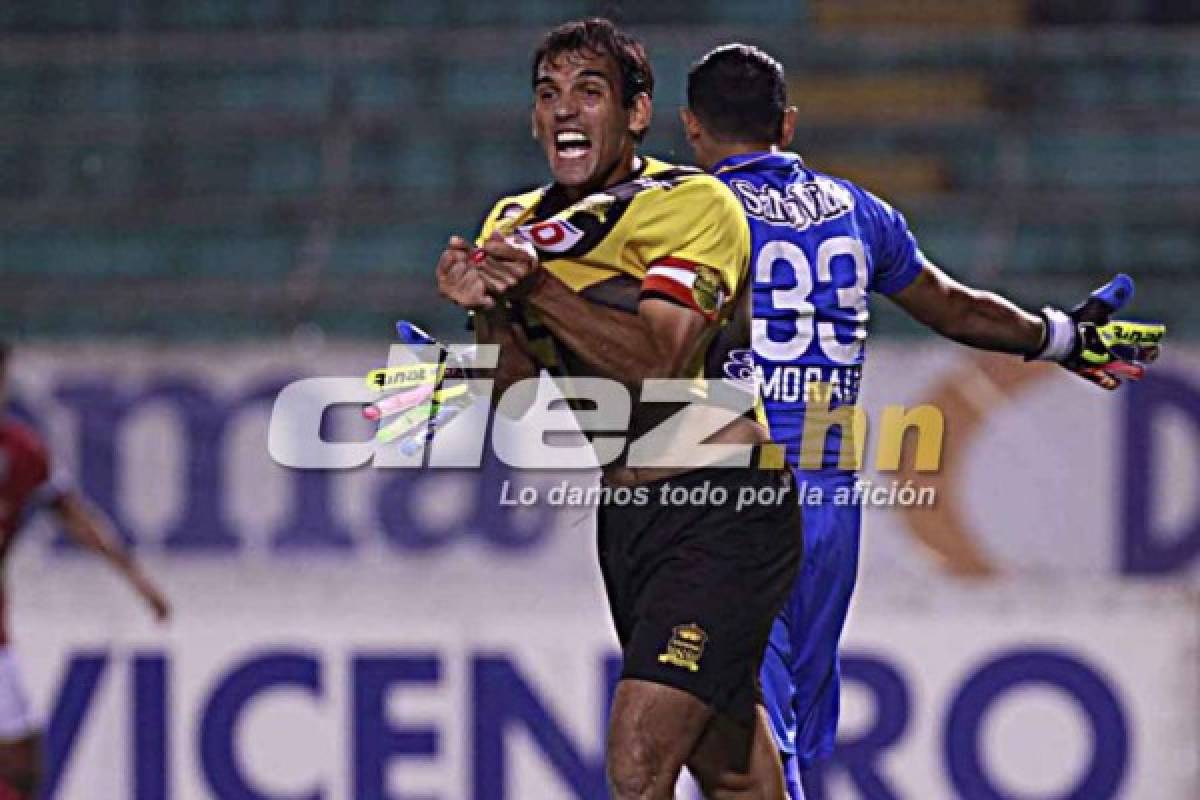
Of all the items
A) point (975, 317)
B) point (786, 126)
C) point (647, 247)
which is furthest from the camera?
point (975, 317)

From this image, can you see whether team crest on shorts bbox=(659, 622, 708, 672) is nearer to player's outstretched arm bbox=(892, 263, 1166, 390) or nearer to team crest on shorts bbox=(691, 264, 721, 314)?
team crest on shorts bbox=(691, 264, 721, 314)

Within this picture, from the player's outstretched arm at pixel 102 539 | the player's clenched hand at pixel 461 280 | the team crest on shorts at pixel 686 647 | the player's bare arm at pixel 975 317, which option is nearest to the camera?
the player's clenched hand at pixel 461 280

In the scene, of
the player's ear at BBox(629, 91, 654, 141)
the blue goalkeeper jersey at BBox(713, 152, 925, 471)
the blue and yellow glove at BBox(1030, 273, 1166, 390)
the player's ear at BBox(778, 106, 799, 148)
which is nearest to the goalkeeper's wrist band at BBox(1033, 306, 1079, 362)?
the blue and yellow glove at BBox(1030, 273, 1166, 390)

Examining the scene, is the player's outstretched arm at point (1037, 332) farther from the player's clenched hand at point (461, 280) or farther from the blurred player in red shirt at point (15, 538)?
the blurred player in red shirt at point (15, 538)

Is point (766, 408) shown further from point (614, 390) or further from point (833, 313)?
point (614, 390)

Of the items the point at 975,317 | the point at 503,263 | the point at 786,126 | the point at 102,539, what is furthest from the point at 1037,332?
the point at 102,539

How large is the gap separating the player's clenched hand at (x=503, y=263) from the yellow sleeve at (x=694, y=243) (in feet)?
0.92

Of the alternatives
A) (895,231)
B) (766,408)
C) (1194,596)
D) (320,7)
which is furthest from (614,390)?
(320,7)

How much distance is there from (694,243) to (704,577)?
65 cm

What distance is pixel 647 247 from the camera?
4.04 metres

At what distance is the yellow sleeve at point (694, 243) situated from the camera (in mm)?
3914

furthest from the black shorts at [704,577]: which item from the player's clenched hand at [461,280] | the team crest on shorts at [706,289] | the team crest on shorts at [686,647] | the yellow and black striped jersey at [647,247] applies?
the player's clenched hand at [461,280]

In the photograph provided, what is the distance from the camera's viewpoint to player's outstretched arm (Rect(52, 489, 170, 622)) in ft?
22.6

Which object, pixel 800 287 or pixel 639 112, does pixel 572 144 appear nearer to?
pixel 639 112
